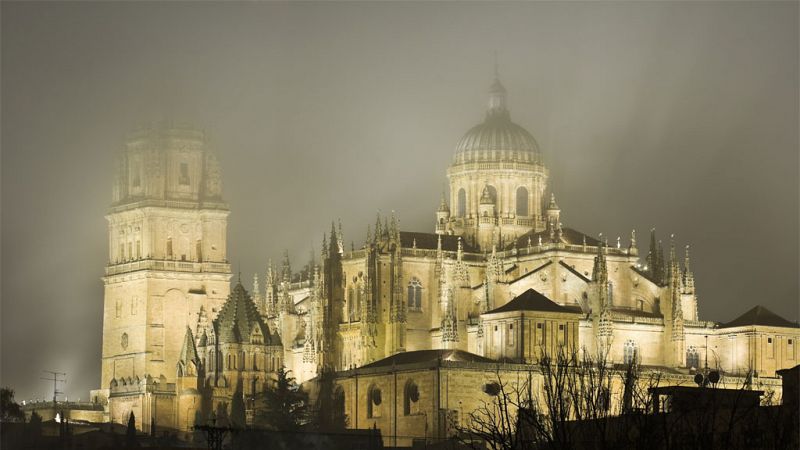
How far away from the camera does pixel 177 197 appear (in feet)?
516

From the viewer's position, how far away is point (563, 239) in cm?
14862

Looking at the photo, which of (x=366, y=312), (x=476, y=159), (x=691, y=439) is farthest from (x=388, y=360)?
(x=691, y=439)

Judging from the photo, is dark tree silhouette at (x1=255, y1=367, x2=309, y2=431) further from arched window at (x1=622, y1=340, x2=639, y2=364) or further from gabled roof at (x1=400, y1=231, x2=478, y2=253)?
arched window at (x1=622, y1=340, x2=639, y2=364)

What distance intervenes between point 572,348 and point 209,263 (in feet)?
96.3

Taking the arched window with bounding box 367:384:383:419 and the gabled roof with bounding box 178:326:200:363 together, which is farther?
the gabled roof with bounding box 178:326:200:363

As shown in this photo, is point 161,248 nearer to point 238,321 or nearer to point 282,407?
point 238,321

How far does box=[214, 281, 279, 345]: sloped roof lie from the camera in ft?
475

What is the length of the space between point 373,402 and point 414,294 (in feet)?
31.5

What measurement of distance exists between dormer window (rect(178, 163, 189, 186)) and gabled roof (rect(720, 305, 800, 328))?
34281mm

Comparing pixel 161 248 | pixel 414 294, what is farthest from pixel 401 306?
pixel 161 248

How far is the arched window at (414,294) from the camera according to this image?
480ft

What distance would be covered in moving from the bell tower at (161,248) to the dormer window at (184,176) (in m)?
0.06

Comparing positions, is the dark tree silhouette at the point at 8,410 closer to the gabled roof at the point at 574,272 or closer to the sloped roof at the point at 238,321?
the sloped roof at the point at 238,321

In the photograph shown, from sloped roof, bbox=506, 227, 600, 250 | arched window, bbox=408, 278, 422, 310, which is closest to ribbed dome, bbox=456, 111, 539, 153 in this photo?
sloped roof, bbox=506, 227, 600, 250
